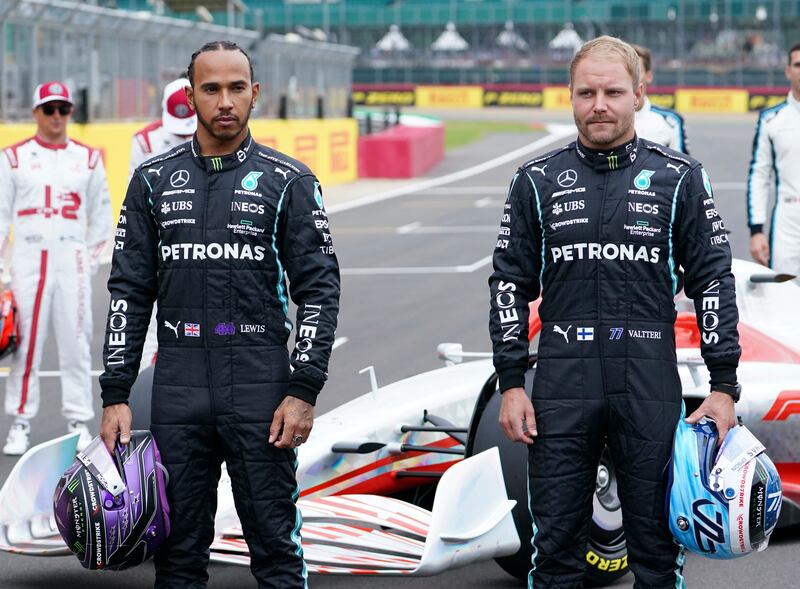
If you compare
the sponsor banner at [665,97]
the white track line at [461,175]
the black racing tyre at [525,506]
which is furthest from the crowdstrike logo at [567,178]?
the sponsor banner at [665,97]

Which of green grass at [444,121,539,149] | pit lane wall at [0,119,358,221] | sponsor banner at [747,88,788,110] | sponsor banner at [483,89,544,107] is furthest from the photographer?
sponsor banner at [483,89,544,107]

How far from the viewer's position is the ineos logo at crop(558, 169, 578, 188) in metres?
4.25

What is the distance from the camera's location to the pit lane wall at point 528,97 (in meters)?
64.5

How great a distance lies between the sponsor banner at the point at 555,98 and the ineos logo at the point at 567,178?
62.0 m

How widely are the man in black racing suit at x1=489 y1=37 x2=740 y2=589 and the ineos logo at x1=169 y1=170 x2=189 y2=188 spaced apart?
106cm

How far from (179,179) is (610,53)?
1.32 m

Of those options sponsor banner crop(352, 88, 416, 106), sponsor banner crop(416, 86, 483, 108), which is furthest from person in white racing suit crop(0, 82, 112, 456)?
sponsor banner crop(352, 88, 416, 106)

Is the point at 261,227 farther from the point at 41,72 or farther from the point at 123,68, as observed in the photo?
the point at 123,68

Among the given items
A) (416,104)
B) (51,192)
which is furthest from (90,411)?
(416,104)

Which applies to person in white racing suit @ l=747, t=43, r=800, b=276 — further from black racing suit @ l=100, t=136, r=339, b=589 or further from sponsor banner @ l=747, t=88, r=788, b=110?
sponsor banner @ l=747, t=88, r=788, b=110

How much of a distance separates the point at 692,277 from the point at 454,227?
17.5 metres

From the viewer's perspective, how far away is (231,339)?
4.21 m

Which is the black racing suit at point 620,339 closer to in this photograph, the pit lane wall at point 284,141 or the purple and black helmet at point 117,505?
the purple and black helmet at point 117,505

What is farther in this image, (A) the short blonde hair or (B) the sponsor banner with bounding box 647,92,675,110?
(B) the sponsor banner with bounding box 647,92,675,110
